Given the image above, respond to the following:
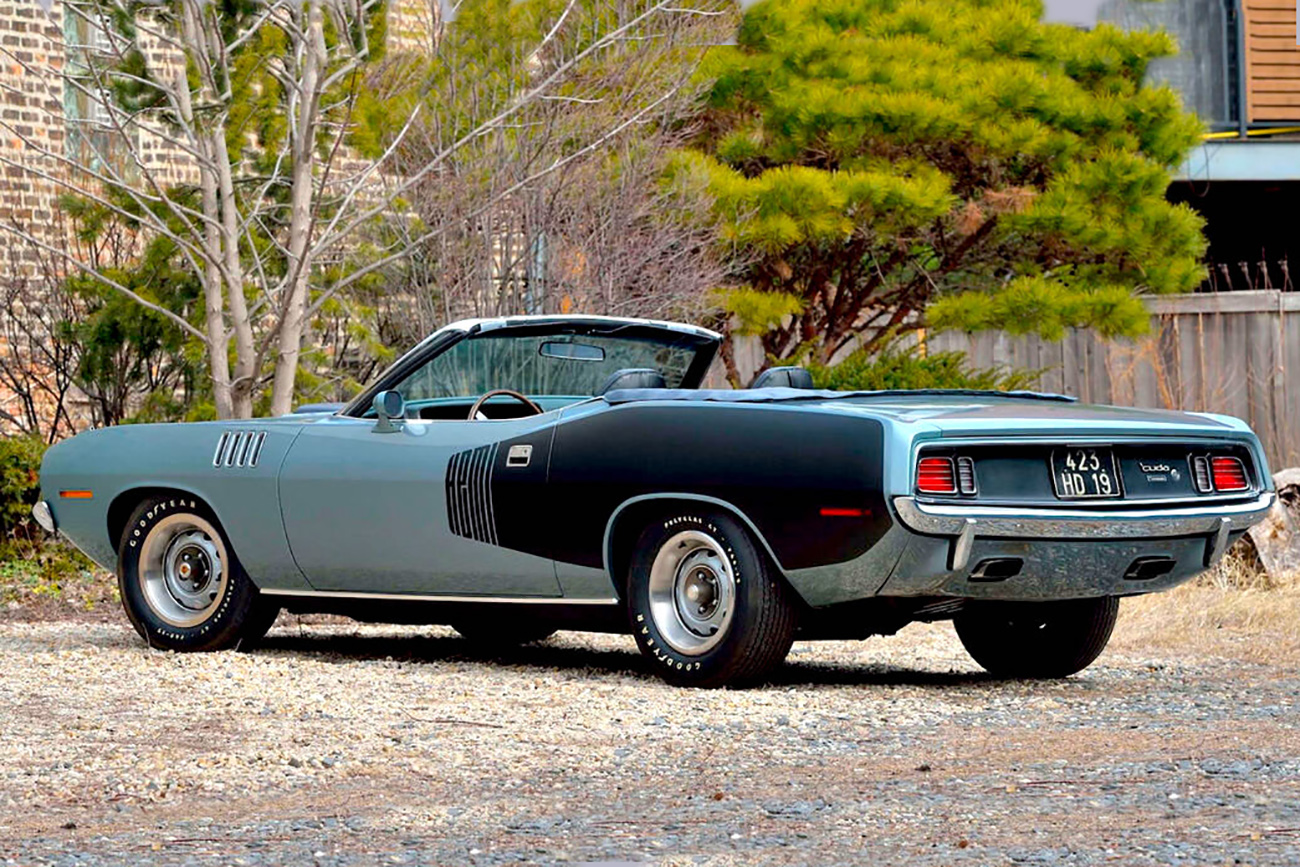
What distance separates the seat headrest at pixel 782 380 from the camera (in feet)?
28.0

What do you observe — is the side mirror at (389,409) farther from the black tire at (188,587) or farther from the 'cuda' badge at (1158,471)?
the 'cuda' badge at (1158,471)

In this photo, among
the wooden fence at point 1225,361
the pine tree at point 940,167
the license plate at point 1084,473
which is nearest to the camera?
the license plate at point 1084,473

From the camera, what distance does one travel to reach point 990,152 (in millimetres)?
17344

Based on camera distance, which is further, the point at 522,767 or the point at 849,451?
the point at 849,451

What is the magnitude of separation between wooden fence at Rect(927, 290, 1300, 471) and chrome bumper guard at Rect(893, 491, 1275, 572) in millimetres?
11047

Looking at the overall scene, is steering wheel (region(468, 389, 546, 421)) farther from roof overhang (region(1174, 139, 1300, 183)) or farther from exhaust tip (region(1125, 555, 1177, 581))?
roof overhang (region(1174, 139, 1300, 183))

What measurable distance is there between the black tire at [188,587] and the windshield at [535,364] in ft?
3.48

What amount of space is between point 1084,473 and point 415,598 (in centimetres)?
279

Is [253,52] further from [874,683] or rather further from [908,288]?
[874,683]

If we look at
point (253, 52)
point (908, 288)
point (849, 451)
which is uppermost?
point (253, 52)

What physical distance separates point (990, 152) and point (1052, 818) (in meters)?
12.7

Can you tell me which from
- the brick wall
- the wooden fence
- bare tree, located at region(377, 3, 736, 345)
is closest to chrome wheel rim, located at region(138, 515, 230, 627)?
bare tree, located at region(377, 3, 736, 345)

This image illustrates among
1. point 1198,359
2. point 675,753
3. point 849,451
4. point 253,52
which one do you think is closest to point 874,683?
point 849,451

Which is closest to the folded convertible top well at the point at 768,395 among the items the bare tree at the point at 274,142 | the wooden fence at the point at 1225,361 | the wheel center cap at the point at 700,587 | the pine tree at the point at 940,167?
the wheel center cap at the point at 700,587
